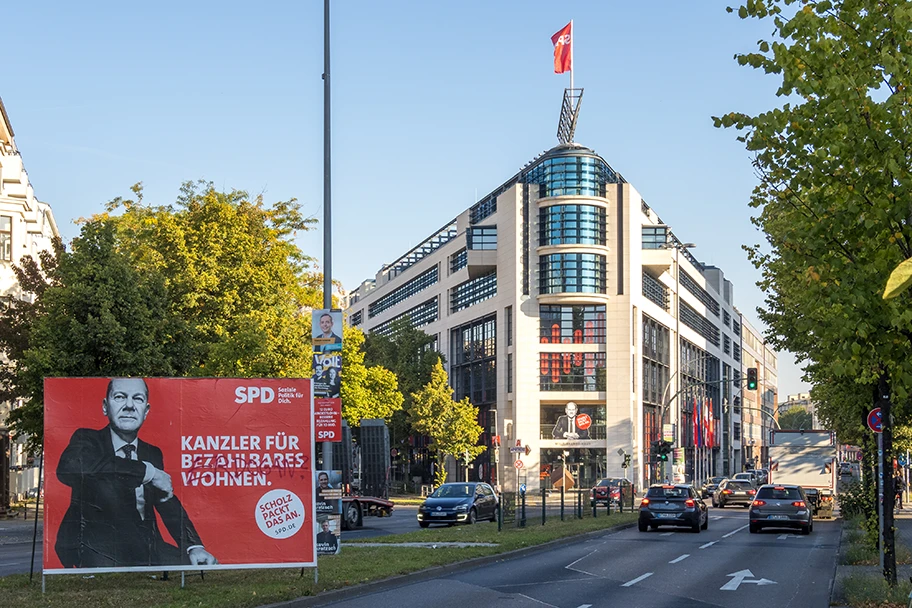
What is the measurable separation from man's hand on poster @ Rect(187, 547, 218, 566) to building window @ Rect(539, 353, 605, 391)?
5862 cm

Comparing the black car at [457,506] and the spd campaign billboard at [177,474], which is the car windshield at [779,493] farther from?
the spd campaign billboard at [177,474]

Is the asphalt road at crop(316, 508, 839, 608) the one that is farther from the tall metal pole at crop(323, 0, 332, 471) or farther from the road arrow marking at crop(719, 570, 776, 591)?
the tall metal pole at crop(323, 0, 332, 471)

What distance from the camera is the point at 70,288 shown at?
110ft

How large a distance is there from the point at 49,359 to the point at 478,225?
158ft

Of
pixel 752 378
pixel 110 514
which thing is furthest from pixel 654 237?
pixel 110 514

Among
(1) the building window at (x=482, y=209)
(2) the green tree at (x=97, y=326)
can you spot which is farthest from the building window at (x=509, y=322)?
(2) the green tree at (x=97, y=326)

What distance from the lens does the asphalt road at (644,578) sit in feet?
52.1

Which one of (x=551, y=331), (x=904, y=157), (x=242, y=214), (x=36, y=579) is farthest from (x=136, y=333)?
(x=551, y=331)

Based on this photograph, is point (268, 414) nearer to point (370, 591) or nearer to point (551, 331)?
point (370, 591)

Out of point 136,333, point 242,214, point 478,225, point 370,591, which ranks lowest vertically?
point 370,591

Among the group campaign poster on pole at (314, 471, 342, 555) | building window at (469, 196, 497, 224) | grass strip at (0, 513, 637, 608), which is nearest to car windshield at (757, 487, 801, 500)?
grass strip at (0, 513, 637, 608)

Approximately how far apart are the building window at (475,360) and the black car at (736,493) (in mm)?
22182

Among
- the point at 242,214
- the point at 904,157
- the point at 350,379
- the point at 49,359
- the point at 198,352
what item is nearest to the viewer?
the point at 904,157

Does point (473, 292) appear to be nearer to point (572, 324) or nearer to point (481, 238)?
point (481, 238)
